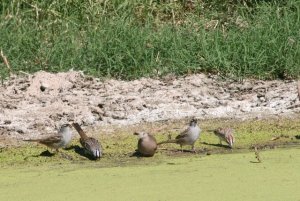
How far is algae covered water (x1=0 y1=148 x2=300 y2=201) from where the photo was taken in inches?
247

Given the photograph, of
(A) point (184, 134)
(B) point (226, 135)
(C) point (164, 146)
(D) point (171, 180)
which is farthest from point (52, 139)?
(D) point (171, 180)

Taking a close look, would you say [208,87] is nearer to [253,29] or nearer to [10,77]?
[253,29]

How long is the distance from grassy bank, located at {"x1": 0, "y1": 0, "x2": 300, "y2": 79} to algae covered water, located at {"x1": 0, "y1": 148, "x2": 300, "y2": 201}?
2.06 meters

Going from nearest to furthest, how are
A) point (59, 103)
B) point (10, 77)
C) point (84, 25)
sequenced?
point (59, 103) < point (10, 77) < point (84, 25)

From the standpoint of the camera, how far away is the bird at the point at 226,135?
308 inches

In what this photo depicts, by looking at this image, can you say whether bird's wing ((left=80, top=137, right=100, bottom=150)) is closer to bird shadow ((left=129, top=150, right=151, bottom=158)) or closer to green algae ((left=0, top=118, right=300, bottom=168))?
green algae ((left=0, top=118, right=300, bottom=168))

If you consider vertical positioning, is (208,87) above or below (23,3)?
below

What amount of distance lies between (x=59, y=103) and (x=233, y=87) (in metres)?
1.67

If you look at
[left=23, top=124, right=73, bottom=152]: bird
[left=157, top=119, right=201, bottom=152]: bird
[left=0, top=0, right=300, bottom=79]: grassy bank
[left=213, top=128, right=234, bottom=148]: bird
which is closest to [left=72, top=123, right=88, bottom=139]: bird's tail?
[left=23, top=124, right=73, bottom=152]: bird

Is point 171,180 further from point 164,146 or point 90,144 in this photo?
point 164,146

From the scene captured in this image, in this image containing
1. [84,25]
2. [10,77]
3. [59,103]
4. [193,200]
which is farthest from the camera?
[84,25]

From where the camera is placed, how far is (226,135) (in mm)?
7824

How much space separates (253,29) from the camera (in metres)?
10.0

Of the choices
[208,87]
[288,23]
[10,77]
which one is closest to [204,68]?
[208,87]
